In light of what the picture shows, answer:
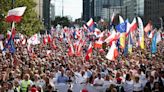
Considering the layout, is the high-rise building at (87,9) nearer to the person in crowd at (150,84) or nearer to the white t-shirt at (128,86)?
the white t-shirt at (128,86)

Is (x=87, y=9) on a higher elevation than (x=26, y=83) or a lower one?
lower

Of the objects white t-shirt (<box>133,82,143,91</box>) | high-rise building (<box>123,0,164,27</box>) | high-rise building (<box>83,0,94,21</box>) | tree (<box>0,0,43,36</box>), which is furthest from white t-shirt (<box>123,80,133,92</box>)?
high-rise building (<box>83,0,94,21</box>)

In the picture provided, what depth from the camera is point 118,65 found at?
2114cm

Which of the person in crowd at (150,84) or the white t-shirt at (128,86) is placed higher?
the person in crowd at (150,84)

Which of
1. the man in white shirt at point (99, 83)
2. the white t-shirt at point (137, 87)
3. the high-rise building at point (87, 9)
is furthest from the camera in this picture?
the high-rise building at point (87, 9)

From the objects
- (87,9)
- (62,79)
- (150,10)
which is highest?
(62,79)

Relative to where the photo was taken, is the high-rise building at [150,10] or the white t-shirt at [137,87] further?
the high-rise building at [150,10]

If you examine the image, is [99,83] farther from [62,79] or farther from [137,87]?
[62,79]

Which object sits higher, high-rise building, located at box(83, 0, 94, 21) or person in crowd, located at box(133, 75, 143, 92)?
person in crowd, located at box(133, 75, 143, 92)

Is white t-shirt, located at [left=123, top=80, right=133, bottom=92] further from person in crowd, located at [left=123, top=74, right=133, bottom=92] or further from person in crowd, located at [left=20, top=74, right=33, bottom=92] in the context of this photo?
person in crowd, located at [left=20, top=74, right=33, bottom=92]

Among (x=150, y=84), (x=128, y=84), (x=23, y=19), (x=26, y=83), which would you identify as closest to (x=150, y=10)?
(x=23, y=19)

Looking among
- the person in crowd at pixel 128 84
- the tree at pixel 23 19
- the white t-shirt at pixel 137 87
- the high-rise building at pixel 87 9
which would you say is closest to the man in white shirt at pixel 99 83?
the person in crowd at pixel 128 84

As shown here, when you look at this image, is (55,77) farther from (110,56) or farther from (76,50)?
(76,50)

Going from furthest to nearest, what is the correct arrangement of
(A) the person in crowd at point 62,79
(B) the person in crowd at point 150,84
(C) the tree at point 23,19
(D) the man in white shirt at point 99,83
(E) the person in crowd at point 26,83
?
1. (C) the tree at point 23,19
2. (A) the person in crowd at point 62,79
3. (D) the man in white shirt at point 99,83
4. (E) the person in crowd at point 26,83
5. (B) the person in crowd at point 150,84
